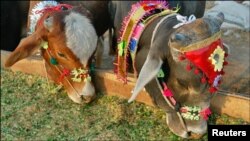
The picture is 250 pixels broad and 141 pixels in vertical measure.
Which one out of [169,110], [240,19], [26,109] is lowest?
[240,19]

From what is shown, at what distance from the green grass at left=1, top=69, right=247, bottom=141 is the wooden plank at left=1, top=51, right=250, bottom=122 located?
6 cm

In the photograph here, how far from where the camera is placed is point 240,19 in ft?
→ 21.4

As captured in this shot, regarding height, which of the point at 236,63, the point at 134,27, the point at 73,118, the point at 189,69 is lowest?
the point at 236,63

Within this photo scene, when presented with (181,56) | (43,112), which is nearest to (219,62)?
(181,56)

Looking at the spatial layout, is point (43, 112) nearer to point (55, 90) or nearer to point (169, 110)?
point (55, 90)

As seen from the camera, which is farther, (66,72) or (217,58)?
(66,72)

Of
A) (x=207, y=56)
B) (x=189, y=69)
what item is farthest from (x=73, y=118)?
(x=207, y=56)

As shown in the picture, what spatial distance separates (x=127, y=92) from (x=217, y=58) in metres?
1.26

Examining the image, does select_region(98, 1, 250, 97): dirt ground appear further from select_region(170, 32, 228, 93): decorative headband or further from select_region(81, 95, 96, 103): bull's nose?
select_region(81, 95, 96, 103): bull's nose

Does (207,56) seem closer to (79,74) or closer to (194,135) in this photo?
(194,135)

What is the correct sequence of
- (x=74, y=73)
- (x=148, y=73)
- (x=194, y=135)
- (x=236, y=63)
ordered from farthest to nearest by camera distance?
(x=236, y=63) → (x=74, y=73) → (x=194, y=135) → (x=148, y=73)

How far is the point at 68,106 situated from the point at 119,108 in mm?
518

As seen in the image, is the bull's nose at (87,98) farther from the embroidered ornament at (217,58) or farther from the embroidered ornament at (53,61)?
the embroidered ornament at (217,58)

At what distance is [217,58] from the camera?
2852mm
